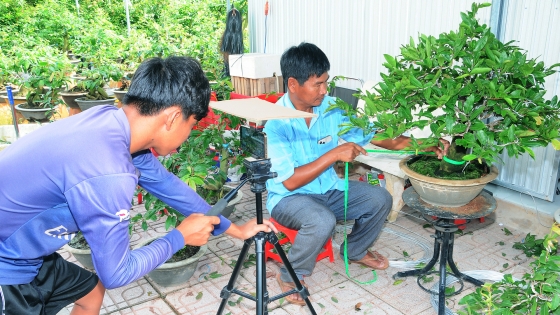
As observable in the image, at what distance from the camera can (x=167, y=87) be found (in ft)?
4.80

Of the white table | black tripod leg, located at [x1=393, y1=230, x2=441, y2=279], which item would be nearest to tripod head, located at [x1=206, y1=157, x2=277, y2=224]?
black tripod leg, located at [x1=393, y1=230, x2=441, y2=279]

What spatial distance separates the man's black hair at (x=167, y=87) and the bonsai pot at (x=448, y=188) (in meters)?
1.28

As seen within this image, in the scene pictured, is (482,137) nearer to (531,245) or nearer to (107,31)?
(531,245)

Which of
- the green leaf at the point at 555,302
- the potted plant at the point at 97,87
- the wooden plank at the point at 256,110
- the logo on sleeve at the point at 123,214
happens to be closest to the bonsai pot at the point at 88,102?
the potted plant at the point at 97,87

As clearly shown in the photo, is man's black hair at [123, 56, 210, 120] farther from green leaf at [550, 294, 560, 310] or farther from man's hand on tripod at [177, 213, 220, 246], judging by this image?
green leaf at [550, 294, 560, 310]

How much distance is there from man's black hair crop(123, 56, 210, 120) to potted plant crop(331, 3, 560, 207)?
0.98m

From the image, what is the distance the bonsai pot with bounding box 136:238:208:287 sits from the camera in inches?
107

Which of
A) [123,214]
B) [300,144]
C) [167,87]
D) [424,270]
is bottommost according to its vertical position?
[424,270]

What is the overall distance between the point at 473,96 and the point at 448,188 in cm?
48

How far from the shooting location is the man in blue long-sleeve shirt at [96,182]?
1.34 metres

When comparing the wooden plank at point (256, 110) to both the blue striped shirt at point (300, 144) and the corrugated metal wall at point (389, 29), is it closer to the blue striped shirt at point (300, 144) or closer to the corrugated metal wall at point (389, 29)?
the blue striped shirt at point (300, 144)

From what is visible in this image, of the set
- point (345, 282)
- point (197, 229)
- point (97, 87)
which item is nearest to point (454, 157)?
point (345, 282)

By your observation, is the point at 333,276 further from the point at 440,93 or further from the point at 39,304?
the point at 39,304

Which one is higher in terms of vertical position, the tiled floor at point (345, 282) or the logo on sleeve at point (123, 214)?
the logo on sleeve at point (123, 214)
